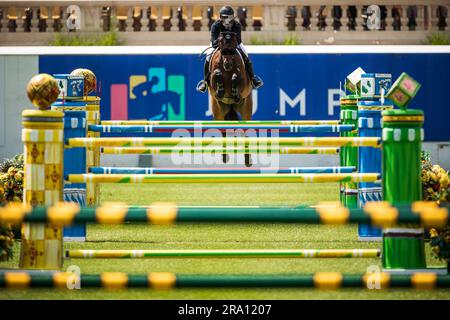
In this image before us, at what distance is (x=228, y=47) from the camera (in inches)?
510

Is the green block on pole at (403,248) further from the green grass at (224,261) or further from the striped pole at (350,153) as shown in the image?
the striped pole at (350,153)

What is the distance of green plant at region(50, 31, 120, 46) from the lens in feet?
83.7

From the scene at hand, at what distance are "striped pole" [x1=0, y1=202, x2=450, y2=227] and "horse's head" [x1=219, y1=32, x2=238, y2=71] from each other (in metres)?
8.85

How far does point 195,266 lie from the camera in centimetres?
746

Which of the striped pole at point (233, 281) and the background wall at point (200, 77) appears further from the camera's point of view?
the background wall at point (200, 77)

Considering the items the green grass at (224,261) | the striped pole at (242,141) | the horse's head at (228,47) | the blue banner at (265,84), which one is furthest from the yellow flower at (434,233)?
the blue banner at (265,84)

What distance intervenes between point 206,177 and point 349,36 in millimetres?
19456

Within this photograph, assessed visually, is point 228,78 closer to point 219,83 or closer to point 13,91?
point 219,83

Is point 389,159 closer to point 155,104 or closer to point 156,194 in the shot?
point 156,194

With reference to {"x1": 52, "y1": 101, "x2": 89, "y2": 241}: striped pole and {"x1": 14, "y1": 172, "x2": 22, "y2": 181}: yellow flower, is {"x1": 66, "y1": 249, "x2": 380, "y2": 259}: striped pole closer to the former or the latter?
{"x1": 52, "y1": 101, "x2": 89, "y2": 241}: striped pole

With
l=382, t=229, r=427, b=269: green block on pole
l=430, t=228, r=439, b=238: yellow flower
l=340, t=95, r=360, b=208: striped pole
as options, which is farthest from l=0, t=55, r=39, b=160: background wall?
l=382, t=229, r=427, b=269: green block on pole

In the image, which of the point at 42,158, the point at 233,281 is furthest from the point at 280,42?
the point at 233,281

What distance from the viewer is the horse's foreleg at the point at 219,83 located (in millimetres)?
13172
